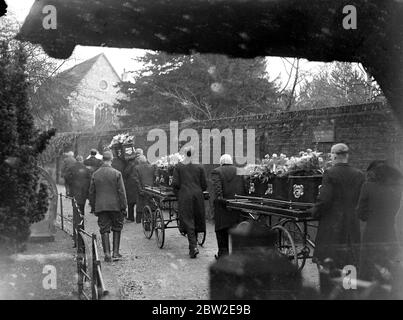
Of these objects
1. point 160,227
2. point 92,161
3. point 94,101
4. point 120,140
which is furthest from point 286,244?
point 94,101

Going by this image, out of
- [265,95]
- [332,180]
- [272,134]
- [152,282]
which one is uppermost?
[265,95]

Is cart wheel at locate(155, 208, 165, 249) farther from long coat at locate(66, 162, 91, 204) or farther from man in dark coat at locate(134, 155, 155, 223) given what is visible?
long coat at locate(66, 162, 91, 204)

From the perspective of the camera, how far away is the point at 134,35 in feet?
14.0

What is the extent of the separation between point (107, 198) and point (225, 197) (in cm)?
187

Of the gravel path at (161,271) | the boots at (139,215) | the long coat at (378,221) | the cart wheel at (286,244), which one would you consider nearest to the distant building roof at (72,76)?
the gravel path at (161,271)

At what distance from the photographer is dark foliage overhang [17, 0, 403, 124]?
13.2ft

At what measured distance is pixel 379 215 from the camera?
514 cm

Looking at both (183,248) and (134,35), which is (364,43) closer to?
(134,35)

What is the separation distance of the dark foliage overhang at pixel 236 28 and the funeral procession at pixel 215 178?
0.5 inches

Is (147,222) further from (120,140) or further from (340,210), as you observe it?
(340,210)

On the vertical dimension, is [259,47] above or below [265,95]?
below
